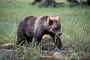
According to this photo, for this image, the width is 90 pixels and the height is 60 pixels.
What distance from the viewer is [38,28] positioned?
318 inches

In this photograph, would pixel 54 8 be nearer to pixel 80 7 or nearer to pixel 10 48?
pixel 80 7

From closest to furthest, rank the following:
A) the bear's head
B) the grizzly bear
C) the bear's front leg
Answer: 1. the bear's head
2. the grizzly bear
3. the bear's front leg

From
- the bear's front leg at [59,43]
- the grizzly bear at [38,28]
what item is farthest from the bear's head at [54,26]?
the bear's front leg at [59,43]

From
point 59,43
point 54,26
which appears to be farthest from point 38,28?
point 59,43

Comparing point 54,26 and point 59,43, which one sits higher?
point 54,26

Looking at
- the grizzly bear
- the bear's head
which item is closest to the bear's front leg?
the grizzly bear

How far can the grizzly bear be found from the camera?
7.77 metres

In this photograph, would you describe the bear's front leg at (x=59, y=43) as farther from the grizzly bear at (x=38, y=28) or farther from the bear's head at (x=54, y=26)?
the bear's head at (x=54, y=26)

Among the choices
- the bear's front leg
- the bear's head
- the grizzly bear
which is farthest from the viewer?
the bear's front leg

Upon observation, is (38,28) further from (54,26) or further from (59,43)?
(59,43)

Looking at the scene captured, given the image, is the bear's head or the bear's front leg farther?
the bear's front leg

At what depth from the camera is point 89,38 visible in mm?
7676

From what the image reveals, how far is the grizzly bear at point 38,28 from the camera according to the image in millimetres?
7765

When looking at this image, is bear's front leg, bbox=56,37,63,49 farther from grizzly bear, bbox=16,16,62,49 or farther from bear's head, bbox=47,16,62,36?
bear's head, bbox=47,16,62,36
